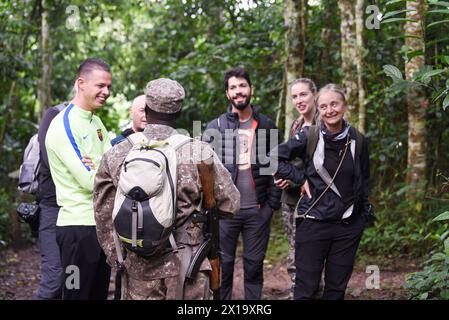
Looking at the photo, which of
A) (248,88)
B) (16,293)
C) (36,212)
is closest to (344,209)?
(248,88)

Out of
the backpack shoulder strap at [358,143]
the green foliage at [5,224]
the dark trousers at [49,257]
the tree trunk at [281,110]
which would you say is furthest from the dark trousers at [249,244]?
the green foliage at [5,224]

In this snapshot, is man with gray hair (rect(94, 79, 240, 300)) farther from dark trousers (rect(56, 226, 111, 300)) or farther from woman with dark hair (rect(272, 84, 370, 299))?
woman with dark hair (rect(272, 84, 370, 299))

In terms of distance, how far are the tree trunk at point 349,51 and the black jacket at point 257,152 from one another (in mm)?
2722

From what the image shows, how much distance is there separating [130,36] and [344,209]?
13188 millimetres

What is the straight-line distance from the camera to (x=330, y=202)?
16.4 feet

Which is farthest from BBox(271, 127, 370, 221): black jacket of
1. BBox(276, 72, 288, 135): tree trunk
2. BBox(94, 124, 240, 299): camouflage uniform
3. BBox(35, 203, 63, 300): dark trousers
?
BBox(276, 72, 288, 135): tree trunk

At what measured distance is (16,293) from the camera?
305 inches

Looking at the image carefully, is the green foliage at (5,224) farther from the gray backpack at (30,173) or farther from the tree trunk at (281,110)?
the gray backpack at (30,173)

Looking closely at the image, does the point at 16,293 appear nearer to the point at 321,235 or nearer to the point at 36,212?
the point at 36,212

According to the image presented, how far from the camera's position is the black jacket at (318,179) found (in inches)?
197

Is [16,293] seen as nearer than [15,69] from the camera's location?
Yes

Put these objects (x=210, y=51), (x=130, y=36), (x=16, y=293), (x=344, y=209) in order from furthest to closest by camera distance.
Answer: (x=130, y=36) → (x=210, y=51) → (x=16, y=293) → (x=344, y=209)

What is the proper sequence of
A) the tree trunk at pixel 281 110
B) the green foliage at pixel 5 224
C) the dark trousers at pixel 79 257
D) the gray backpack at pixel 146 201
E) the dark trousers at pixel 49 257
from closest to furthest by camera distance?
the gray backpack at pixel 146 201 < the dark trousers at pixel 79 257 < the dark trousers at pixel 49 257 < the tree trunk at pixel 281 110 < the green foliage at pixel 5 224

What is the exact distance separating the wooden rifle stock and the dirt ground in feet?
9.80
